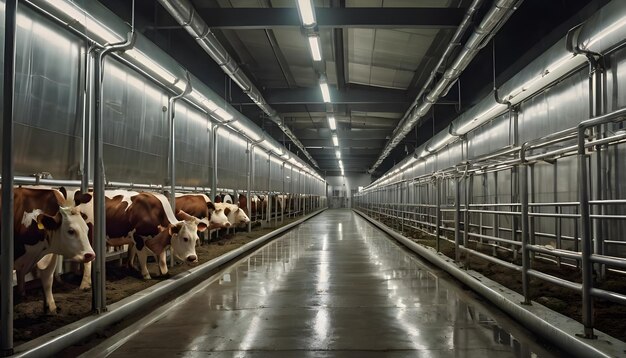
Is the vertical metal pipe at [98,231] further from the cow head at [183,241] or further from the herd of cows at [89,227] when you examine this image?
the cow head at [183,241]

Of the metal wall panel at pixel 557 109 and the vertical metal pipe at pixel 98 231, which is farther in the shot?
the metal wall panel at pixel 557 109

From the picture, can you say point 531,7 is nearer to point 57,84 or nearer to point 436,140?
point 436,140

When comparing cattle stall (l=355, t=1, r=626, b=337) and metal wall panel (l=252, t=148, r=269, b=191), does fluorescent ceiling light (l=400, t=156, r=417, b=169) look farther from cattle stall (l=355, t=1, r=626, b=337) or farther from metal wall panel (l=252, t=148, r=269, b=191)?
cattle stall (l=355, t=1, r=626, b=337)

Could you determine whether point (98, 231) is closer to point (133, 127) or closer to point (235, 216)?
point (133, 127)

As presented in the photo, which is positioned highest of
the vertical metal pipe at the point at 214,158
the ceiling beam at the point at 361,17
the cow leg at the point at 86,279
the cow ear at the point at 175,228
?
the ceiling beam at the point at 361,17

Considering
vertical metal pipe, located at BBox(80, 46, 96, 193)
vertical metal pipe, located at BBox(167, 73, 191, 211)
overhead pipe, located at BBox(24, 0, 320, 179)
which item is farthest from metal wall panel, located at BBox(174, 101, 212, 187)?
vertical metal pipe, located at BBox(80, 46, 96, 193)

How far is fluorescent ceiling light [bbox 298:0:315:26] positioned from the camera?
277 inches

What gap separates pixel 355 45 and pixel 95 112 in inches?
322

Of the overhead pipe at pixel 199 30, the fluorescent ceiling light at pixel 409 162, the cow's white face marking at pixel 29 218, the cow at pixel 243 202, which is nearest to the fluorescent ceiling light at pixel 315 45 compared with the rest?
the overhead pipe at pixel 199 30

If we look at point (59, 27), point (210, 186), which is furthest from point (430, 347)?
point (210, 186)

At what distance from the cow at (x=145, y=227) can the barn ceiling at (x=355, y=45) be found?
3.51 meters

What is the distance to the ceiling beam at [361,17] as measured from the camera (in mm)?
8789

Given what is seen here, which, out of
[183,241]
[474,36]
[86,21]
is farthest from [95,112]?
[474,36]

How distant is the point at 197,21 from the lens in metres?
8.12
